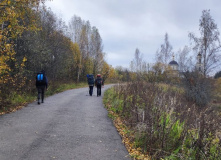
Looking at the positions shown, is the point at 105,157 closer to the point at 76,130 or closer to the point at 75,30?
the point at 76,130

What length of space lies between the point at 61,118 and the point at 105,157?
3.92 metres

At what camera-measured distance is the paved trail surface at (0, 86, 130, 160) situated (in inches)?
190

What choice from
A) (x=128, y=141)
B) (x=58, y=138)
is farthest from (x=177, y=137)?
(x=58, y=138)

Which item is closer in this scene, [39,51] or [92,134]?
[92,134]

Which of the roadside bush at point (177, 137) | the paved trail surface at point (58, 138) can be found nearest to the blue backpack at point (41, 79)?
the paved trail surface at point (58, 138)

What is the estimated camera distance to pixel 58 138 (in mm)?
5926

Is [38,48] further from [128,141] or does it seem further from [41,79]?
[128,141]

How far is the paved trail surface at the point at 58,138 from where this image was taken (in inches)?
190

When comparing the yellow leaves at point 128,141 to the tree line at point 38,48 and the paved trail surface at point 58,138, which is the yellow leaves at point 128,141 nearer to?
the paved trail surface at point 58,138

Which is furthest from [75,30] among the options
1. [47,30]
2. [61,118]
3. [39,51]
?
[61,118]

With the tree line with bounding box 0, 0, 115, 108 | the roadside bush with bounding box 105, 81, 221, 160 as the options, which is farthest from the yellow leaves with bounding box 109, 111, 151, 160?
the tree line with bounding box 0, 0, 115, 108

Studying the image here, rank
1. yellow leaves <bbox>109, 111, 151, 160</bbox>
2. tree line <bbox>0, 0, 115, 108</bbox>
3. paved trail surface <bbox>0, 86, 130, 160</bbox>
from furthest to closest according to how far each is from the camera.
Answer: tree line <bbox>0, 0, 115, 108</bbox>
yellow leaves <bbox>109, 111, 151, 160</bbox>
paved trail surface <bbox>0, 86, 130, 160</bbox>

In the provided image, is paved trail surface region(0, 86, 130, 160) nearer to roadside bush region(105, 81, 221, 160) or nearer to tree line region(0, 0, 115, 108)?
roadside bush region(105, 81, 221, 160)

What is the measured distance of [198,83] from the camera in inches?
813
